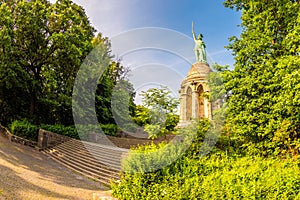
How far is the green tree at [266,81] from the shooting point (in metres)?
8.16

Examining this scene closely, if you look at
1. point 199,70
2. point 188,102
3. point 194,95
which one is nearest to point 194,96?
point 194,95

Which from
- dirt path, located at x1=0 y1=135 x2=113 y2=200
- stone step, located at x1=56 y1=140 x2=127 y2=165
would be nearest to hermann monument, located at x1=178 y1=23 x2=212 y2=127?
stone step, located at x1=56 y1=140 x2=127 y2=165

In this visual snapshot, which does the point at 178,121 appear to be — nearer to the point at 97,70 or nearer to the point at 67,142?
the point at 67,142

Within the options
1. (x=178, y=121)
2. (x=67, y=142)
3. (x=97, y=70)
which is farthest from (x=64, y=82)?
(x=178, y=121)

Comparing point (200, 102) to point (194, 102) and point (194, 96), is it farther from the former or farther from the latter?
point (194, 96)

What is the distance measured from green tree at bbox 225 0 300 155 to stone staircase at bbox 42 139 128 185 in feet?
18.7

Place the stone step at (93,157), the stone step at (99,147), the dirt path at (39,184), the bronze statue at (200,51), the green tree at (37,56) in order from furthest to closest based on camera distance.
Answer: the bronze statue at (200,51) < the green tree at (37,56) < the stone step at (99,147) < the stone step at (93,157) < the dirt path at (39,184)

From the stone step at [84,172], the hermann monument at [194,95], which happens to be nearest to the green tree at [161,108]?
the hermann monument at [194,95]

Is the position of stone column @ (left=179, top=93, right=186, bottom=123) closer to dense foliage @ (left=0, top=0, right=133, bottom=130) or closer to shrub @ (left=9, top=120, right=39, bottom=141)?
dense foliage @ (left=0, top=0, right=133, bottom=130)

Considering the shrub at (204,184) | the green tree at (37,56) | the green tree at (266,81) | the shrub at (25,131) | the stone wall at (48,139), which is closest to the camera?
the shrub at (204,184)

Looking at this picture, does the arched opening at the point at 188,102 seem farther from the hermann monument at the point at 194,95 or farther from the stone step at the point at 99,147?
the stone step at the point at 99,147

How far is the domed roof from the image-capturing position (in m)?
18.2

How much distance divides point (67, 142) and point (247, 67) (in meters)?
12.5

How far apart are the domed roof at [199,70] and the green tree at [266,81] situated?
7.39m
